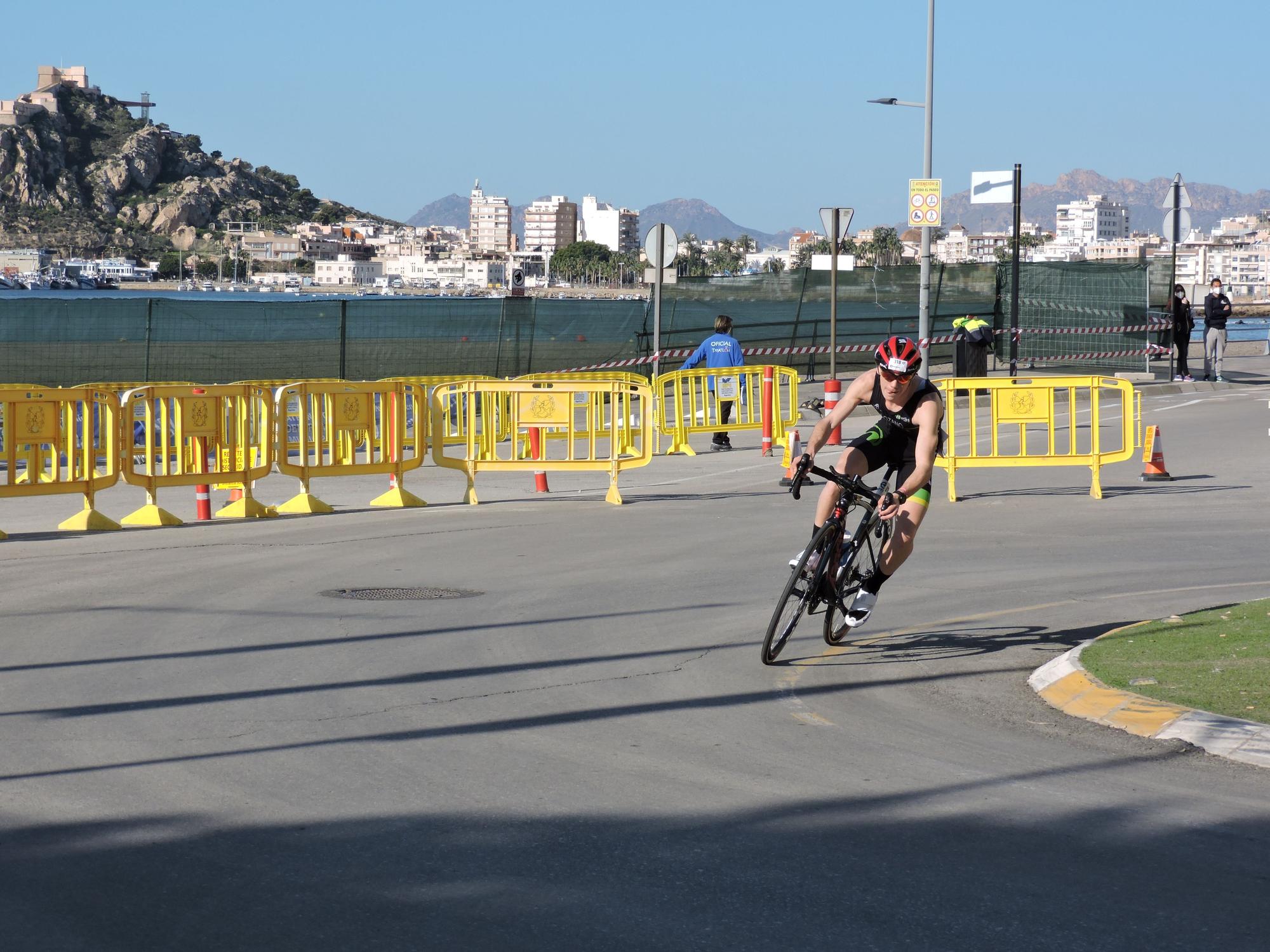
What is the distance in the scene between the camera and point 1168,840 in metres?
5.43

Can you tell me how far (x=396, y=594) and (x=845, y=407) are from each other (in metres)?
3.55

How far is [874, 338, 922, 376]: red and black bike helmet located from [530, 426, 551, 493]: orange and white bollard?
836cm

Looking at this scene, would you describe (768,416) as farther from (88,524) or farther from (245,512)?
(88,524)

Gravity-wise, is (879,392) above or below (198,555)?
above

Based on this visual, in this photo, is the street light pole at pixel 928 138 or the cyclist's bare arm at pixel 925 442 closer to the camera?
the cyclist's bare arm at pixel 925 442

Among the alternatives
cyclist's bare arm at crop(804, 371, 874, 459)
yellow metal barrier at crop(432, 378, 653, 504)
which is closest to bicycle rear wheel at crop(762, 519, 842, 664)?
cyclist's bare arm at crop(804, 371, 874, 459)

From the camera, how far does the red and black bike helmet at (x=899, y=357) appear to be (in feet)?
29.6

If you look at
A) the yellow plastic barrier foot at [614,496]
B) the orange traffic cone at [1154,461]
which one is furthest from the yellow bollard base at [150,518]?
the orange traffic cone at [1154,461]

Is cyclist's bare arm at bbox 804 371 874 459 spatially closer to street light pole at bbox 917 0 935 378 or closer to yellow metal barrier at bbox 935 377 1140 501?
yellow metal barrier at bbox 935 377 1140 501

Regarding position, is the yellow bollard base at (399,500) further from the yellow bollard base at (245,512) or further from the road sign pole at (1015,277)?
the road sign pole at (1015,277)

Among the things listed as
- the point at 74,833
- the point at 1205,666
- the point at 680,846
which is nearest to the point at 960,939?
the point at 680,846

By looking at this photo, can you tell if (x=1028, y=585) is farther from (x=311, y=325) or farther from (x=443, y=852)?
(x=311, y=325)

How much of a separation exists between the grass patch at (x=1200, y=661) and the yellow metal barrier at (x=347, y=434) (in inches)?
353

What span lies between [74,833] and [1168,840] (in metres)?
3.86
